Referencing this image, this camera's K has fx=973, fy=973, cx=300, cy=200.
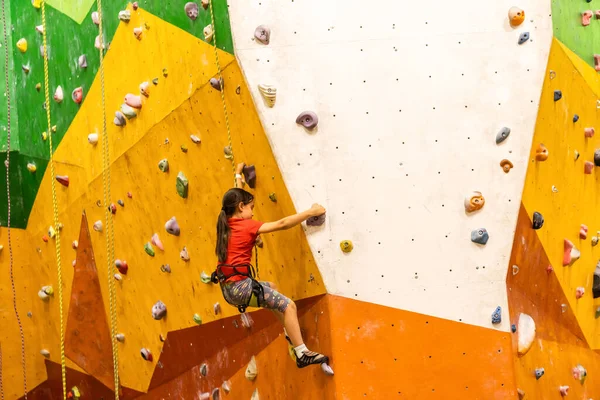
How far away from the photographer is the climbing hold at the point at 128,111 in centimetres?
531

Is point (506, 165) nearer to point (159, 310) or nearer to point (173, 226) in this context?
point (173, 226)

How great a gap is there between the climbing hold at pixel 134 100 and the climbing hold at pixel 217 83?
0.71 m

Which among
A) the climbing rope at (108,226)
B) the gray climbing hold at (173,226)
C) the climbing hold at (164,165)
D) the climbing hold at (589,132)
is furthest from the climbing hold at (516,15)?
the climbing rope at (108,226)

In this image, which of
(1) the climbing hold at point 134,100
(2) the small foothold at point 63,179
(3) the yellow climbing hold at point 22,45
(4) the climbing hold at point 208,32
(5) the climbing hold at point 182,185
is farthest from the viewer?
(3) the yellow climbing hold at point 22,45

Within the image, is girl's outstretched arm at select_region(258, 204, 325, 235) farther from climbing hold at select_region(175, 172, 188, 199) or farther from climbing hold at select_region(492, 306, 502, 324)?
climbing hold at select_region(492, 306, 502, 324)

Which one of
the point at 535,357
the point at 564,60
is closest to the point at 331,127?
the point at 564,60

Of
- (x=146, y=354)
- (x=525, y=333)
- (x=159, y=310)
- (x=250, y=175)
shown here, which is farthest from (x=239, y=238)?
(x=146, y=354)

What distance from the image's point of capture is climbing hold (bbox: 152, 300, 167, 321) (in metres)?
5.38

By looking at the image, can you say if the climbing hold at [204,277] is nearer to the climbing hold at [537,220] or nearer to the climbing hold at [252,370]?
the climbing hold at [252,370]

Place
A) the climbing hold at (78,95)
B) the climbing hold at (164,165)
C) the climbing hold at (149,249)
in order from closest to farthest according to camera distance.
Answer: the climbing hold at (164,165)
the climbing hold at (149,249)
the climbing hold at (78,95)

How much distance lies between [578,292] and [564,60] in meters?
1.25

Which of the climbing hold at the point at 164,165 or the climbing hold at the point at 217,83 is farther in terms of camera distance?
the climbing hold at the point at 164,165

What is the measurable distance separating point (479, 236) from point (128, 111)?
206cm

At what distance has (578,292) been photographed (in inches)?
203
